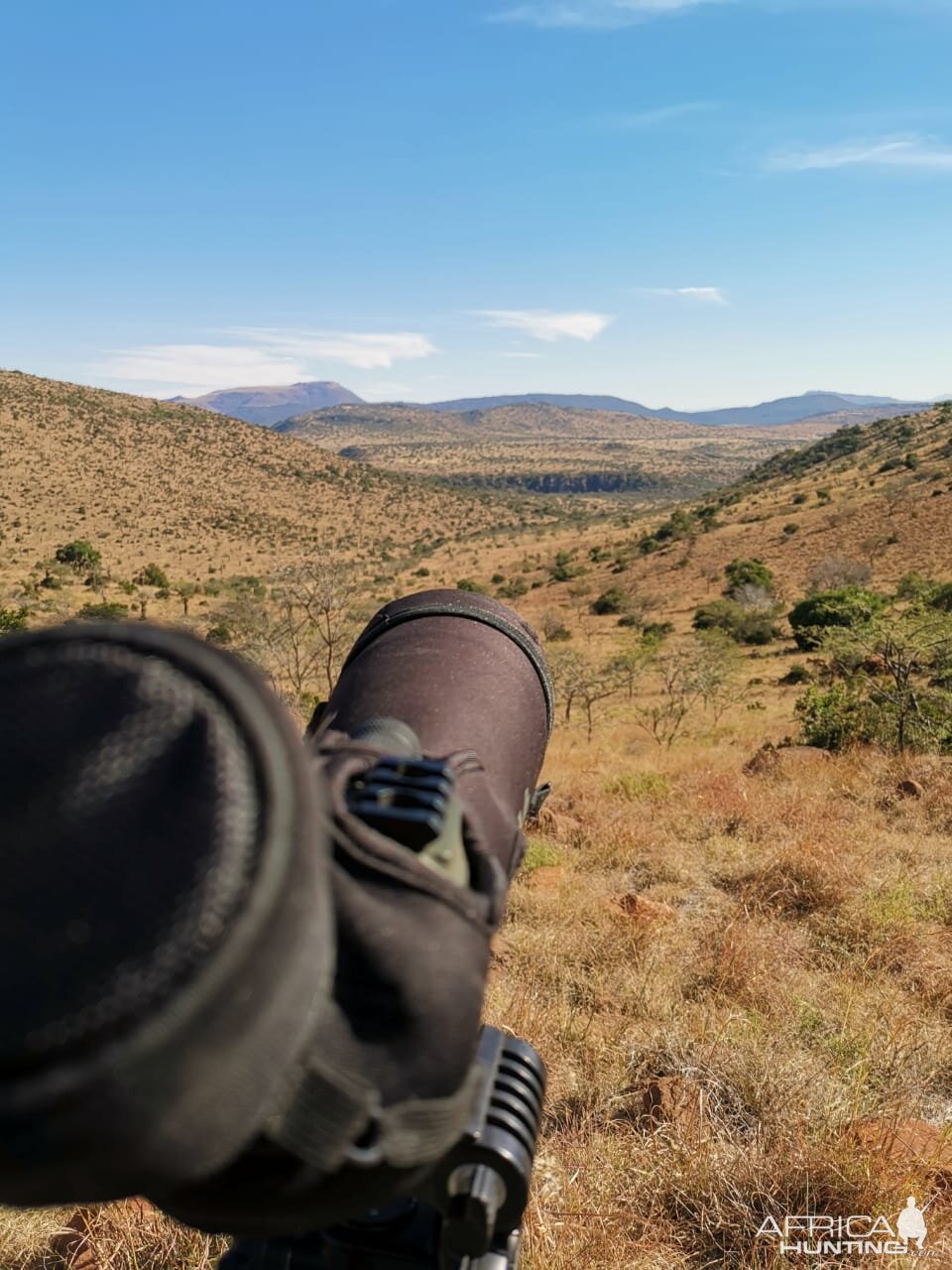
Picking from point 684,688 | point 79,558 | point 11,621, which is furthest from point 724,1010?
point 79,558

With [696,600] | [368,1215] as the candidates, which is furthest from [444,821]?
[696,600]

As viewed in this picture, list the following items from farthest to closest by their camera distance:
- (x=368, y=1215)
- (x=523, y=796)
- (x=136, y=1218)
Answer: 1. (x=136, y=1218)
2. (x=523, y=796)
3. (x=368, y=1215)

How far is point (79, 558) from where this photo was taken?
45.0 meters

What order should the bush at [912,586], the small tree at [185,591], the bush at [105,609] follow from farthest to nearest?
the small tree at [185,591]
the bush at [105,609]
the bush at [912,586]

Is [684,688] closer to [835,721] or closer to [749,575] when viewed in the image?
[835,721]

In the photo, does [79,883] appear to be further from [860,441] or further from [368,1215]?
[860,441]

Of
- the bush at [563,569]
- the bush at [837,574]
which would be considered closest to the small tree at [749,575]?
the bush at [837,574]

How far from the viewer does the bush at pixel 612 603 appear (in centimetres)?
3916

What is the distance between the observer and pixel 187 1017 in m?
0.62

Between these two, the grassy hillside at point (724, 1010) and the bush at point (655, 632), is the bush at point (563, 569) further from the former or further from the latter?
the grassy hillside at point (724, 1010)

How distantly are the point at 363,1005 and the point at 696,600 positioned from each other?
38034mm

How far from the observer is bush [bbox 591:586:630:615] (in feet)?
128

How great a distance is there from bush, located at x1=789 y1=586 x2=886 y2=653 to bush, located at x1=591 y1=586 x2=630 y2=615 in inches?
392

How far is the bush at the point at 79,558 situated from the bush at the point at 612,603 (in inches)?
1054
